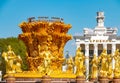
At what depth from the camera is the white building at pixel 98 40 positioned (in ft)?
322

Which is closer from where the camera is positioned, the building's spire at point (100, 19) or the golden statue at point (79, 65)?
the golden statue at point (79, 65)

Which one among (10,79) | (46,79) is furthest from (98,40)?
(46,79)

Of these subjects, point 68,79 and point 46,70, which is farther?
point 68,79

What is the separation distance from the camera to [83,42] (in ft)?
325

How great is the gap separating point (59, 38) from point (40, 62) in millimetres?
2320

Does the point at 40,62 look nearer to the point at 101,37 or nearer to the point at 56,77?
the point at 56,77

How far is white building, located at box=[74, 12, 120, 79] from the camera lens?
98000 millimetres

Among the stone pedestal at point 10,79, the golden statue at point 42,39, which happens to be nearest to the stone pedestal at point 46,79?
the stone pedestal at point 10,79

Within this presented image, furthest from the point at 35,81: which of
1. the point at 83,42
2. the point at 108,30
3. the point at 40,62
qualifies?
the point at 108,30

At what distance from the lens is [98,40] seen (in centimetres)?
9969

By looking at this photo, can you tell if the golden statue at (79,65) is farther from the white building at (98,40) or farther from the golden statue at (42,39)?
the white building at (98,40)

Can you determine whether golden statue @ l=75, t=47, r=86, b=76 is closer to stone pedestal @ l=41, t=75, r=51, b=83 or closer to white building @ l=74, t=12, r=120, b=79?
stone pedestal @ l=41, t=75, r=51, b=83

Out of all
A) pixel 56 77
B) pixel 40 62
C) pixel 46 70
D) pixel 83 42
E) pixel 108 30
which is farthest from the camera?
pixel 108 30

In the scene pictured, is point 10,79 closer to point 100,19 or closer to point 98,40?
point 98,40
